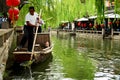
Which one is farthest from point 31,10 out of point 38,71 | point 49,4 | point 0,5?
point 49,4

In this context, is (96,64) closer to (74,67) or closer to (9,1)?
(74,67)

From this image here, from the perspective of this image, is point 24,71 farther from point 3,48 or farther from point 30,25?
point 3,48

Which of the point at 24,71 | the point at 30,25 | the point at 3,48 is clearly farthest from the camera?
the point at 30,25

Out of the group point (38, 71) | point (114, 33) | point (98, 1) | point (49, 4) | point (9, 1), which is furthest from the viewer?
point (114, 33)

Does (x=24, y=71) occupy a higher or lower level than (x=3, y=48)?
lower

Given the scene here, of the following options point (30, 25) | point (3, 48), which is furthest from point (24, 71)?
point (3, 48)

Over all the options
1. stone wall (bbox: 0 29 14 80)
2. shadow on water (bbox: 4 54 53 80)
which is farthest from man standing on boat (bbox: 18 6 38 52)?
stone wall (bbox: 0 29 14 80)

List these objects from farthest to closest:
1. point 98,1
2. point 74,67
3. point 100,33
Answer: point 100,33
point 74,67
point 98,1

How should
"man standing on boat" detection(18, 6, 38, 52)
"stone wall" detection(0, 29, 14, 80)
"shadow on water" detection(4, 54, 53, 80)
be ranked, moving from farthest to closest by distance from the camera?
"man standing on boat" detection(18, 6, 38, 52)
"shadow on water" detection(4, 54, 53, 80)
"stone wall" detection(0, 29, 14, 80)

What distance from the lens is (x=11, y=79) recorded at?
1099 cm

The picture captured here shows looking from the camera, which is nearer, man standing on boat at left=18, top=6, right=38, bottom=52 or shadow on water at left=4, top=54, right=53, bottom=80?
shadow on water at left=4, top=54, right=53, bottom=80

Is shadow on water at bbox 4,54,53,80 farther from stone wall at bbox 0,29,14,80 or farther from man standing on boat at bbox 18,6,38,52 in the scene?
stone wall at bbox 0,29,14,80

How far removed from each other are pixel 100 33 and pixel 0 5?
30.6 meters

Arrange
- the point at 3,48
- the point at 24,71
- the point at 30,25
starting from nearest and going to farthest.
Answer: the point at 3,48 < the point at 24,71 < the point at 30,25
